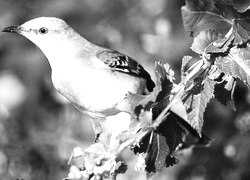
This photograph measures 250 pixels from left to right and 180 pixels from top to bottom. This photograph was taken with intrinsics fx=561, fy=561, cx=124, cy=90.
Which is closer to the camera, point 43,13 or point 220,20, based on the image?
point 220,20

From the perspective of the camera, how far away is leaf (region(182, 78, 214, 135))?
322 centimetres

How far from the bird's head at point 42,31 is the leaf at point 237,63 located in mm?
2497

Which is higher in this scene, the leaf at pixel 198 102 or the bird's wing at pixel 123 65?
the bird's wing at pixel 123 65

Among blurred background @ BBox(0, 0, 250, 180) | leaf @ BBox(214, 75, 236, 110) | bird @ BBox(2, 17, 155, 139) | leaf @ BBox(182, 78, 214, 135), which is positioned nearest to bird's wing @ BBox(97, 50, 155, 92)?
bird @ BBox(2, 17, 155, 139)

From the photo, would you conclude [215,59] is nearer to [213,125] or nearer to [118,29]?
[213,125]

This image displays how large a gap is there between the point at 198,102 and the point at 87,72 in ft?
5.87

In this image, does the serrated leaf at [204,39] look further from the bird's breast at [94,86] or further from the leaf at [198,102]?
the bird's breast at [94,86]

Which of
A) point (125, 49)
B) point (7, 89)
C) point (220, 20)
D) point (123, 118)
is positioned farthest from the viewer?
point (7, 89)

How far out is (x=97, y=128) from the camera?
5363 mm

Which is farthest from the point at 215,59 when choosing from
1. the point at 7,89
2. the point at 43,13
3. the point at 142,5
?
the point at 7,89

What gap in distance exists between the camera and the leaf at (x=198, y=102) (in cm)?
322

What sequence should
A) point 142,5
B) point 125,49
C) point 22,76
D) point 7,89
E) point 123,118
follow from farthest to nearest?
point 7,89
point 142,5
point 125,49
point 22,76
point 123,118

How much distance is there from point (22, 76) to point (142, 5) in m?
2.76

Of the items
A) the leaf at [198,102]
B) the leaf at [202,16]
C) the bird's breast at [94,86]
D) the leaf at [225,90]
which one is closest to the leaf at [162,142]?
the leaf at [198,102]
